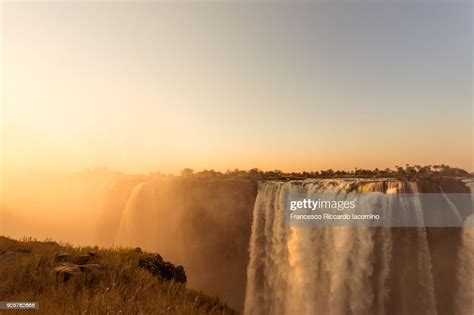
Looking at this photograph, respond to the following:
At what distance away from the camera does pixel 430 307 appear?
18.9m

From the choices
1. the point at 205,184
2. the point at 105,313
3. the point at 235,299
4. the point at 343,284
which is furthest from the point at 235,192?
the point at 105,313

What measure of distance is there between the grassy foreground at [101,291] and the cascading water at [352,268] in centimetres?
1214

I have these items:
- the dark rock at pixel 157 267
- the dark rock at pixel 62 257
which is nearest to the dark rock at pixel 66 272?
the dark rock at pixel 62 257

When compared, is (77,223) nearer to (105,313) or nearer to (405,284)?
(405,284)

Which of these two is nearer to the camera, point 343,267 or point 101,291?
point 101,291

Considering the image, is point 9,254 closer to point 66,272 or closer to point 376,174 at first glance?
point 66,272

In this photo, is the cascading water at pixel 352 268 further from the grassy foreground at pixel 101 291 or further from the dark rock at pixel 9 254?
the grassy foreground at pixel 101 291

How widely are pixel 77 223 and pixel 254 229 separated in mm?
15740

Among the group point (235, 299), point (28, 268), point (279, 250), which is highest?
point (28, 268)

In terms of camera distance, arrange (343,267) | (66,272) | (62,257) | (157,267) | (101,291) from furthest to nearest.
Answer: (343,267) → (157,267) → (62,257) → (66,272) → (101,291)

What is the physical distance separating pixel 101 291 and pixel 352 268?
15.8 meters

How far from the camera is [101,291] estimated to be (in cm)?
466

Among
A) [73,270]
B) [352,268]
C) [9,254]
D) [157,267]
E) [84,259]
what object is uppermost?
[73,270]

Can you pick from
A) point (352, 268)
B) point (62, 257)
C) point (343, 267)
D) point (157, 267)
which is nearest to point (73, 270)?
point (62, 257)
